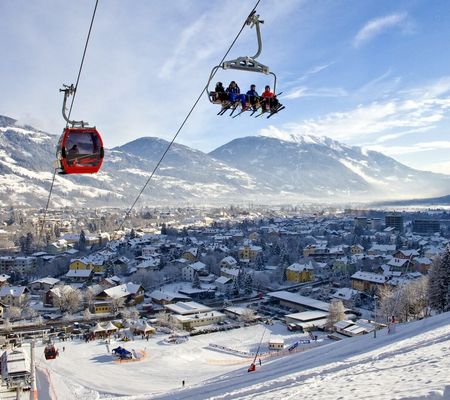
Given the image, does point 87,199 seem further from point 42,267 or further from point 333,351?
point 333,351

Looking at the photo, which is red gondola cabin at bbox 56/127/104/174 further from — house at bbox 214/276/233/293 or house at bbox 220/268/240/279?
house at bbox 220/268/240/279

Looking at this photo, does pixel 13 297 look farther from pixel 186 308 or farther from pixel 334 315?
pixel 334 315

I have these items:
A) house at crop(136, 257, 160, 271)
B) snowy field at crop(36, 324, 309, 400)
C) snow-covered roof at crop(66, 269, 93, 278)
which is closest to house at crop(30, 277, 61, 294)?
snow-covered roof at crop(66, 269, 93, 278)

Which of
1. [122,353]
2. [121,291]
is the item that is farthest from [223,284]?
[122,353]

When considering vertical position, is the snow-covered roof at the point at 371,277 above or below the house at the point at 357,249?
below

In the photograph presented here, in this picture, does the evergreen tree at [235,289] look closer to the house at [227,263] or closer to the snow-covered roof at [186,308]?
the snow-covered roof at [186,308]

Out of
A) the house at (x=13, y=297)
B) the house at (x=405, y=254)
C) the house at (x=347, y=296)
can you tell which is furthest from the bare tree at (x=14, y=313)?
the house at (x=405, y=254)

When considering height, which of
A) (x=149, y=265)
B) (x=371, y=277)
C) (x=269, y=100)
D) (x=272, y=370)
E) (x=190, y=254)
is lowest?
(x=371, y=277)
